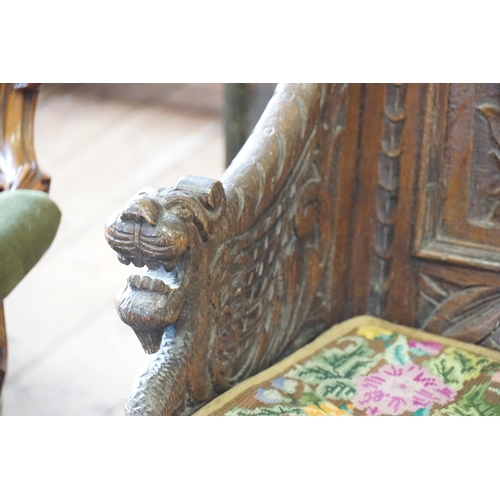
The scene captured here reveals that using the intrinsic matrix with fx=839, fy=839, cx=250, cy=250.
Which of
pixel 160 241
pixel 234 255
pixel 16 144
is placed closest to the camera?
pixel 160 241

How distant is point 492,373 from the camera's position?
90 cm

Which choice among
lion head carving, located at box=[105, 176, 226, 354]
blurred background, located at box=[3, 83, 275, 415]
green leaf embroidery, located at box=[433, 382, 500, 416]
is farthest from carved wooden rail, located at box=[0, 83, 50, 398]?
green leaf embroidery, located at box=[433, 382, 500, 416]

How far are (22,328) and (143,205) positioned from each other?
4.73 feet

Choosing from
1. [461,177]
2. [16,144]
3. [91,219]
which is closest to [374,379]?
[461,177]

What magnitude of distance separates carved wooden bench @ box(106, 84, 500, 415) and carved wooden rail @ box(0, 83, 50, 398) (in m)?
0.49

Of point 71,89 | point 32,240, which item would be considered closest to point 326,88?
point 32,240

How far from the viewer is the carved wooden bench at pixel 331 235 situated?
30.2 inches

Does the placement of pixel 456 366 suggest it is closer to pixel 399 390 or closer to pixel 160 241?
pixel 399 390

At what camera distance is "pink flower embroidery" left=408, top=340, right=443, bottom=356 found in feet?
3.12

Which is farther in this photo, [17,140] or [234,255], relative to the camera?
[17,140]

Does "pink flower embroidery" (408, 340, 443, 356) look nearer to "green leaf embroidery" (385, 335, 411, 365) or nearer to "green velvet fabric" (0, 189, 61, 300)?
"green leaf embroidery" (385, 335, 411, 365)

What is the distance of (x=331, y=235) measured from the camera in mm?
996

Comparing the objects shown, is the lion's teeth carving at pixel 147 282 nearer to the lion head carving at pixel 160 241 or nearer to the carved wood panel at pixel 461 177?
the lion head carving at pixel 160 241

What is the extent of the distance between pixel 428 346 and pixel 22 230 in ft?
1.82
